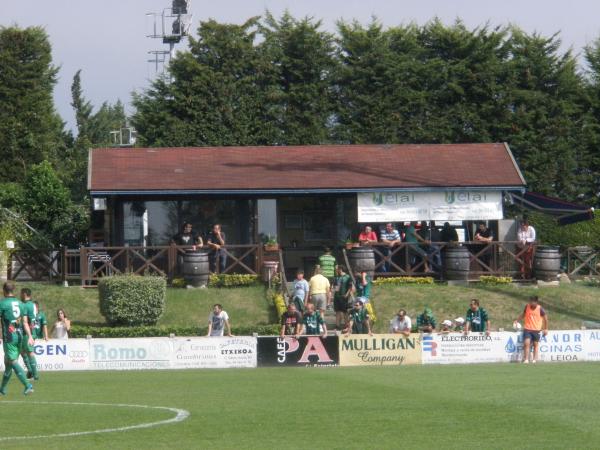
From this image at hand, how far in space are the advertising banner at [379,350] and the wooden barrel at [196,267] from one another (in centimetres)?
811

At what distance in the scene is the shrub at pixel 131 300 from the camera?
30359 mm

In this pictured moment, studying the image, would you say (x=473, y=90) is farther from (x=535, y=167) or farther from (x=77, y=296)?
(x=77, y=296)

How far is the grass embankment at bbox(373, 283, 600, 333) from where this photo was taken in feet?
104

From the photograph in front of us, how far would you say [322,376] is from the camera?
21828 millimetres

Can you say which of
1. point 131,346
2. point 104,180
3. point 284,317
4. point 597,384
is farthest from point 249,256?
point 597,384

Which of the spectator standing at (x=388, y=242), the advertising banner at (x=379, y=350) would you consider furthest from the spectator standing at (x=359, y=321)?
the spectator standing at (x=388, y=242)

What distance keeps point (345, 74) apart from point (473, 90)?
575 centimetres

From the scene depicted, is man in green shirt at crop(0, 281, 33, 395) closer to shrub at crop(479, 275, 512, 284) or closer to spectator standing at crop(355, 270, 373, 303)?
spectator standing at crop(355, 270, 373, 303)

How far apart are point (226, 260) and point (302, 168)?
4.67 m

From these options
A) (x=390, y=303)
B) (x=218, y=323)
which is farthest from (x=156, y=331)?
(x=390, y=303)

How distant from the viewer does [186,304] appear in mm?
32281

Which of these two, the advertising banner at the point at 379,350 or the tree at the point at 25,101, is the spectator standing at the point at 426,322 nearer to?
the advertising banner at the point at 379,350

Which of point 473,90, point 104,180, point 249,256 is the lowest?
point 249,256

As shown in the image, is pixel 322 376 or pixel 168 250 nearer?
pixel 322 376
